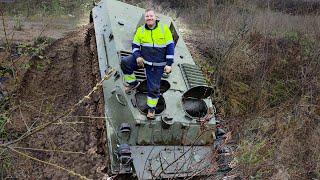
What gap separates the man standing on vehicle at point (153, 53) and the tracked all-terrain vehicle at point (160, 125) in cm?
A: 21

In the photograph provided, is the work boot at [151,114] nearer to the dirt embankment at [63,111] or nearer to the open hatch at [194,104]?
the open hatch at [194,104]

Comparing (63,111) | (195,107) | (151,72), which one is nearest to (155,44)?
(151,72)

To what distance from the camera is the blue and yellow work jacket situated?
22.1 feet

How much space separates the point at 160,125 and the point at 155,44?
116 centimetres

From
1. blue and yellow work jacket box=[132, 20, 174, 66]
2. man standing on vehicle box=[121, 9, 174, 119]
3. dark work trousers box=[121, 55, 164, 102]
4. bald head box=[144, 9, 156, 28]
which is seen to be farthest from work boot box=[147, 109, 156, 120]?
bald head box=[144, 9, 156, 28]

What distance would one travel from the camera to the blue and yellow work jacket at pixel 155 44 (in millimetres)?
6727

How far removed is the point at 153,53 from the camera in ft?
22.3

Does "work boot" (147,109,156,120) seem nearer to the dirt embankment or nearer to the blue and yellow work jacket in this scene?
the blue and yellow work jacket

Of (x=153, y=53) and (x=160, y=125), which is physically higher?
(x=153, y=53)

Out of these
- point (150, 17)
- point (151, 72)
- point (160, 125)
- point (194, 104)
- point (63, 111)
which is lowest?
point (63, 111)

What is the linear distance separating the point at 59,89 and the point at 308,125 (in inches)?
197

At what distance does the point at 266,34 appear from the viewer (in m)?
12.5

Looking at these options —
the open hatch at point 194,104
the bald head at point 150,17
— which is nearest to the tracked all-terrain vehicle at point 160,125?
the open hatch at point 194,104

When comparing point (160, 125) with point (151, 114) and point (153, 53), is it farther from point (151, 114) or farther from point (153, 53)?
point (153, 53)
